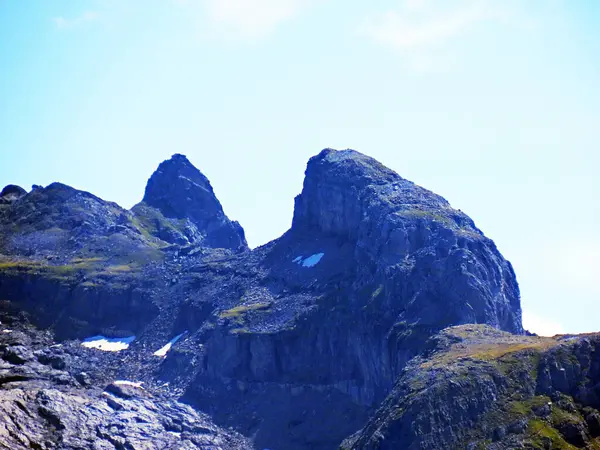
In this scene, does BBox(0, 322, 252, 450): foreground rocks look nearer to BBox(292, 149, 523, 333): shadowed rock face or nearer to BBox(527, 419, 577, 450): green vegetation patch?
BBox(292, 149, 523, 333): shadowed rock face

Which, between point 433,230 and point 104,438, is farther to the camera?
point 433,230

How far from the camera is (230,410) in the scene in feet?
613

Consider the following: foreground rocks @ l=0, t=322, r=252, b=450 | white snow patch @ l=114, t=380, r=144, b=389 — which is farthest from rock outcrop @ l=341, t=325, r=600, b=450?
white snow patch @ l=114, t=380, r=144, b=389

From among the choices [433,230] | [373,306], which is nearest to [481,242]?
[433,230]

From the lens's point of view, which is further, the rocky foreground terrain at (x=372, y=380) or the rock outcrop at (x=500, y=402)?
the rocky foreground terrain at (x=372, y=380)

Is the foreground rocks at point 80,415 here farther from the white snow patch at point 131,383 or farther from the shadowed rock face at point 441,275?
the shadowed rock face at point 441,275

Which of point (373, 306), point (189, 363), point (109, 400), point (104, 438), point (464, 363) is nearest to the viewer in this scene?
point (464, 363)

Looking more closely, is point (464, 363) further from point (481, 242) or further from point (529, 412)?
point (481, 242)

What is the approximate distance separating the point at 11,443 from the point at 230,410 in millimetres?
48258

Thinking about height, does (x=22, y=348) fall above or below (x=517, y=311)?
below

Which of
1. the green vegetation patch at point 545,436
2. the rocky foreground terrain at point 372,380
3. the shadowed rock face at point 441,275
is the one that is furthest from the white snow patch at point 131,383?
the green vegetation patch at point 545,436

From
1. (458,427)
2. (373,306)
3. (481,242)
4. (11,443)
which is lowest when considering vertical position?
(11,443)

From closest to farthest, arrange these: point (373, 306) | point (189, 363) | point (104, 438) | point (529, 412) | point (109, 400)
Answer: point (529, 412)
point (104, 438)
point (109, 400)
point (373, 306)
point (189, 363)

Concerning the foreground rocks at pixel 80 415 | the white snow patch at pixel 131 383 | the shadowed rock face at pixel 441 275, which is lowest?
the foreground rocks at pixel 80 415
